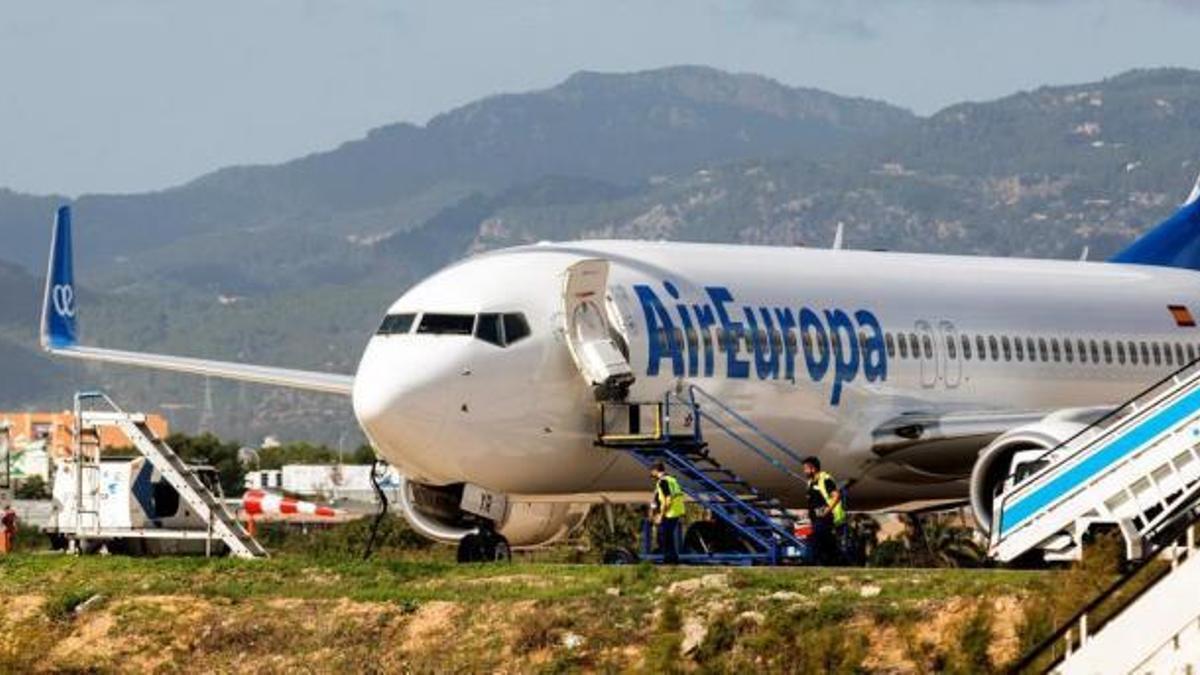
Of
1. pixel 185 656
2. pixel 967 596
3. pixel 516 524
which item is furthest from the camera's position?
pixel 516 524

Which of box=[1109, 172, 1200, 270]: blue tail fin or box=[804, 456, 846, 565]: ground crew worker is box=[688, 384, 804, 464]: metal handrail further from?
box=[1109, 172, 1200, 270]: blue tail fin

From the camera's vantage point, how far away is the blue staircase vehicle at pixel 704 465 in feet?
115

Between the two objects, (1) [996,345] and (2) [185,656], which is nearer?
(2) [185,656]

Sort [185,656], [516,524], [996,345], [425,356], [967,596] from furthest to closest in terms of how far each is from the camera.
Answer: [996,345] < [516,524] < [425,356] < [185,656] < [967,596]

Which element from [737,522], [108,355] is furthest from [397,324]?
[108,355]

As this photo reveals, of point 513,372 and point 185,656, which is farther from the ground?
point 513,372

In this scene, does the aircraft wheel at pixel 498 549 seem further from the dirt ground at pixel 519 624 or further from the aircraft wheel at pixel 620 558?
the dirt ground at pixel 519 624

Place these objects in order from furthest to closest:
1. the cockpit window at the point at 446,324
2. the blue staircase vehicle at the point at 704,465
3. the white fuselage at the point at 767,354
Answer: the cockpit window at the point at 446,324 < the white fuselage at the point at 767,354 < the blue staircase vehicle at the point at 704,465

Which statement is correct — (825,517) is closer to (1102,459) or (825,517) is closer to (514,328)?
(514,328)

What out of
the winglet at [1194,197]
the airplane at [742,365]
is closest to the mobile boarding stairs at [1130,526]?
the airplane at [742,365]

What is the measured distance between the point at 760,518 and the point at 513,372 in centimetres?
324

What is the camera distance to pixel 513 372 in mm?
35281

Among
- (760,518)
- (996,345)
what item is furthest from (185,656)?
(996,345)

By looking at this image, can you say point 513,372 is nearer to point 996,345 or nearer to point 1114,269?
point 996,345
